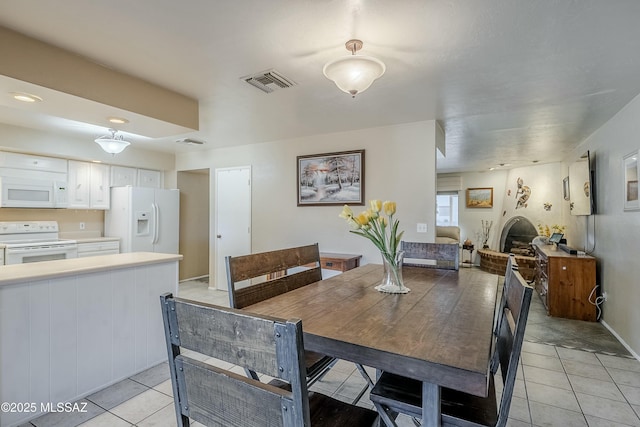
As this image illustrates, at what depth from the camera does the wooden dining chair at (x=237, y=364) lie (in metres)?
0.71

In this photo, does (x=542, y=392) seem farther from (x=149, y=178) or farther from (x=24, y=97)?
(x=149, y=178)

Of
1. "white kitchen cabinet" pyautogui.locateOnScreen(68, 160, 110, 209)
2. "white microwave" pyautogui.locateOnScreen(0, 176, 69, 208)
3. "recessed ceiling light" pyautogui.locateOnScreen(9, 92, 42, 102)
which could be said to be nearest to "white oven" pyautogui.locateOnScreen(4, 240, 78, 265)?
"white microwave" pyautogui.locateOnScreen(0, 176, 69, 208)

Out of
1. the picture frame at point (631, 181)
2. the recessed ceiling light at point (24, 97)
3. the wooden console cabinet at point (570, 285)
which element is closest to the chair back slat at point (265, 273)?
the recessed ceiling light at point (24, 97)

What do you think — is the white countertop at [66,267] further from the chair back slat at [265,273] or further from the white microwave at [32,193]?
the white microwave at [32,193]

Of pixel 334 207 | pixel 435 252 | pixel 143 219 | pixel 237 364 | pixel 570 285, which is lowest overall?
pixel 570 285

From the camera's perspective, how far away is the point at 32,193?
13.6ft

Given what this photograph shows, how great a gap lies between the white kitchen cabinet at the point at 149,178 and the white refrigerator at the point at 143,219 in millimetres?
521

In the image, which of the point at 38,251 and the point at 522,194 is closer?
the point at 38,251

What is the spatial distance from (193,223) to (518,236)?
23.3ft

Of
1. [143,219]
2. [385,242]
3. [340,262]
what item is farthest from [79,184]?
[385,242]

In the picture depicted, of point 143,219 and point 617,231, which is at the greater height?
point 143,219

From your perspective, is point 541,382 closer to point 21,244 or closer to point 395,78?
point 395,78

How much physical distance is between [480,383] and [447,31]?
189cm

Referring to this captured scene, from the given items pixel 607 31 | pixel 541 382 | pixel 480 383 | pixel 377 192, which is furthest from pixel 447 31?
pixel 541 382
